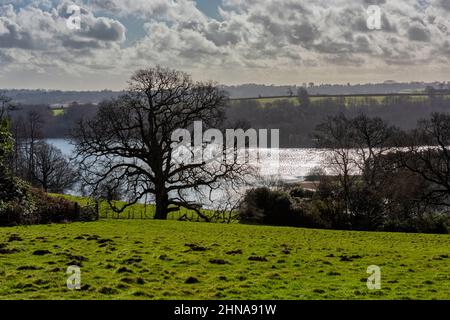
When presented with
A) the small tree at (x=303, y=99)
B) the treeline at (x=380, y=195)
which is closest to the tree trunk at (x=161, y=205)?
the treeline at (x=380, y=195)

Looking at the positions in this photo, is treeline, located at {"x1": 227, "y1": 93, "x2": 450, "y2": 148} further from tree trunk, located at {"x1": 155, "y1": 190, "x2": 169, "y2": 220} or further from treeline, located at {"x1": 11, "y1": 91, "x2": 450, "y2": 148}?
tree trunk, located at {"x1": 155, "y1": 190, "x2": 169, "y2": 220}

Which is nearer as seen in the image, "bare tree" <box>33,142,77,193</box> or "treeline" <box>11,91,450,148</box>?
"bare tree" <box>33,142,77,193</box>

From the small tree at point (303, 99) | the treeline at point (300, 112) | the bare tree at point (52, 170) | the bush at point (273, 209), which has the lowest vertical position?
the bush at point (273, 209)

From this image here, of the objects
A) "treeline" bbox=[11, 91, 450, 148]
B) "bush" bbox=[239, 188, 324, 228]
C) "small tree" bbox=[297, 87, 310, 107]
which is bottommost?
"bush" bbox=[239, 188, 324, 228]

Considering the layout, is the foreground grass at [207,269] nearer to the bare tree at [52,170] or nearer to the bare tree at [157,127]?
the bare tree at [157,127]

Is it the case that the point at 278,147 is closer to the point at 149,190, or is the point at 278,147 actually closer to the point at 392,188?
the point at 392,188

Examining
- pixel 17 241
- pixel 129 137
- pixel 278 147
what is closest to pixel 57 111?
pixel 278 147

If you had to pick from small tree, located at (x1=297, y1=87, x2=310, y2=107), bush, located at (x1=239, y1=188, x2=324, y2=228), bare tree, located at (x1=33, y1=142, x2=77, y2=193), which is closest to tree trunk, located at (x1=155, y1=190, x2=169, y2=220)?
bush, located at (x1=239, y1=188, x2=324, y2=228)

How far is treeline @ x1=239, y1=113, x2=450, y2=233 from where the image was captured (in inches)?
1885

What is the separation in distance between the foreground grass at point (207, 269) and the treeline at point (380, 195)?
2376 centimetres

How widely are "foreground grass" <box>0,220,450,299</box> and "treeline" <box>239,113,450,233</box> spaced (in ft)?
77.9

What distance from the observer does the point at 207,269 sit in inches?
621

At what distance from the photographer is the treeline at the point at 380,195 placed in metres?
47.9
